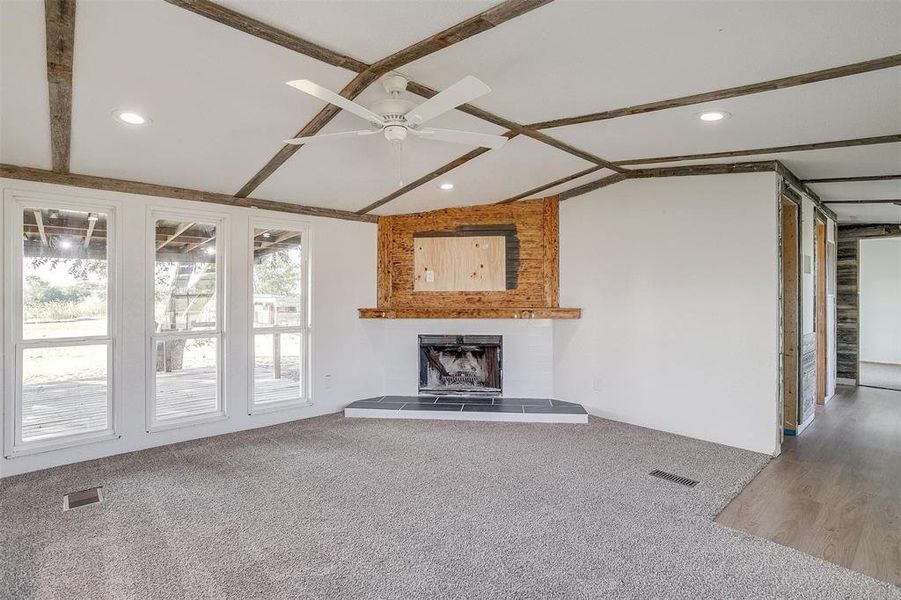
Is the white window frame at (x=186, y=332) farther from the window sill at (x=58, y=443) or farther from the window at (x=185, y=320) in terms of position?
the window sill at (x=58, y=443)

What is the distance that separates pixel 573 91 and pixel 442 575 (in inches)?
110

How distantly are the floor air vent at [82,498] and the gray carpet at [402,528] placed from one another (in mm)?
66

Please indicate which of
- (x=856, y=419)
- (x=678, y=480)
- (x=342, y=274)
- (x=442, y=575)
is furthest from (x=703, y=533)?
(x=342, y=274)

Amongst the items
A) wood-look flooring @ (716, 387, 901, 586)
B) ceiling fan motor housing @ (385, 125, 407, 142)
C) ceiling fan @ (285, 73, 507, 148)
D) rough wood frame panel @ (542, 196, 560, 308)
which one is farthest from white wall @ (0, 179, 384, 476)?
wood-look flooring @ (716, 387, 901, 586)

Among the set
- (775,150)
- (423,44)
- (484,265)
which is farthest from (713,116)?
(484,265)

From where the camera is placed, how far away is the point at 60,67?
228 centimetres

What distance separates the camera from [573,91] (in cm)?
272

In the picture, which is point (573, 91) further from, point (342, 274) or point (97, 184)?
point (97, 184)

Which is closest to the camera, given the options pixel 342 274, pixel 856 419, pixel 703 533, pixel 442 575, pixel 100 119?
pixel 442 575


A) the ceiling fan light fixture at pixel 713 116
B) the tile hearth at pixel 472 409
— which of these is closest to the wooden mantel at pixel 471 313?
the tile hearth at pixel 472 409

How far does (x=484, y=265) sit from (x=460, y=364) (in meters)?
1.28

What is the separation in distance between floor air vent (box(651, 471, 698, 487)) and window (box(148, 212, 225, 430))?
13.5 feet

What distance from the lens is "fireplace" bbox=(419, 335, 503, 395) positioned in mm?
5594

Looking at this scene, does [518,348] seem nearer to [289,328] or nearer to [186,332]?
[289,328]
